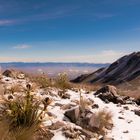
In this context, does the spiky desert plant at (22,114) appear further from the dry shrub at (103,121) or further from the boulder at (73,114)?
the dry shrub at (103,121)

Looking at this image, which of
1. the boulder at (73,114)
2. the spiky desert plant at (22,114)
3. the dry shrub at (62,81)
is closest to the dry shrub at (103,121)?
the boulder at (73,114)

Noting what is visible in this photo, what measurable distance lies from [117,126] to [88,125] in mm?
1189

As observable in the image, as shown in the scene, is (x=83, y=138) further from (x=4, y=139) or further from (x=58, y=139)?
(x=4, y=139)

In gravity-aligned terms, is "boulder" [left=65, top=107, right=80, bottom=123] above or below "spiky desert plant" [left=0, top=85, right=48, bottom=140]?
below

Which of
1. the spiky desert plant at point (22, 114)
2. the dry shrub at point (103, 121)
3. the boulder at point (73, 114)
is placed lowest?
the dry shrub at point (103, 121)

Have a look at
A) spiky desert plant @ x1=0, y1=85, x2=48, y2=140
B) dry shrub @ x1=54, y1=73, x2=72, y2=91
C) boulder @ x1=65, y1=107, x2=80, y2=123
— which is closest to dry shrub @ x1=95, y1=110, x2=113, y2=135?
boulder @ x1=65, y1=107, x2=80, y2=123

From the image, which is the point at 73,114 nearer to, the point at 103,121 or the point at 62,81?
the point at 103,121

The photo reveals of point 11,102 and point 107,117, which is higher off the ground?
point 11,102

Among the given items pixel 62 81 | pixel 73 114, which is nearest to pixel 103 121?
pixel 73 114

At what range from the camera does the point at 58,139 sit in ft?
24.0

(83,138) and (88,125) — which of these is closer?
(83,138)

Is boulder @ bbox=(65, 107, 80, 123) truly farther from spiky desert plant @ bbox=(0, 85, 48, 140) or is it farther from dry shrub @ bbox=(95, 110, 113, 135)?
spiky desert plant @ bbox=(0, 85, 48, 140)

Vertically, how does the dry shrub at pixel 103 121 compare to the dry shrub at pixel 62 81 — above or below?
below

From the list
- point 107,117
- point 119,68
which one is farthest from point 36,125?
point 119,68
